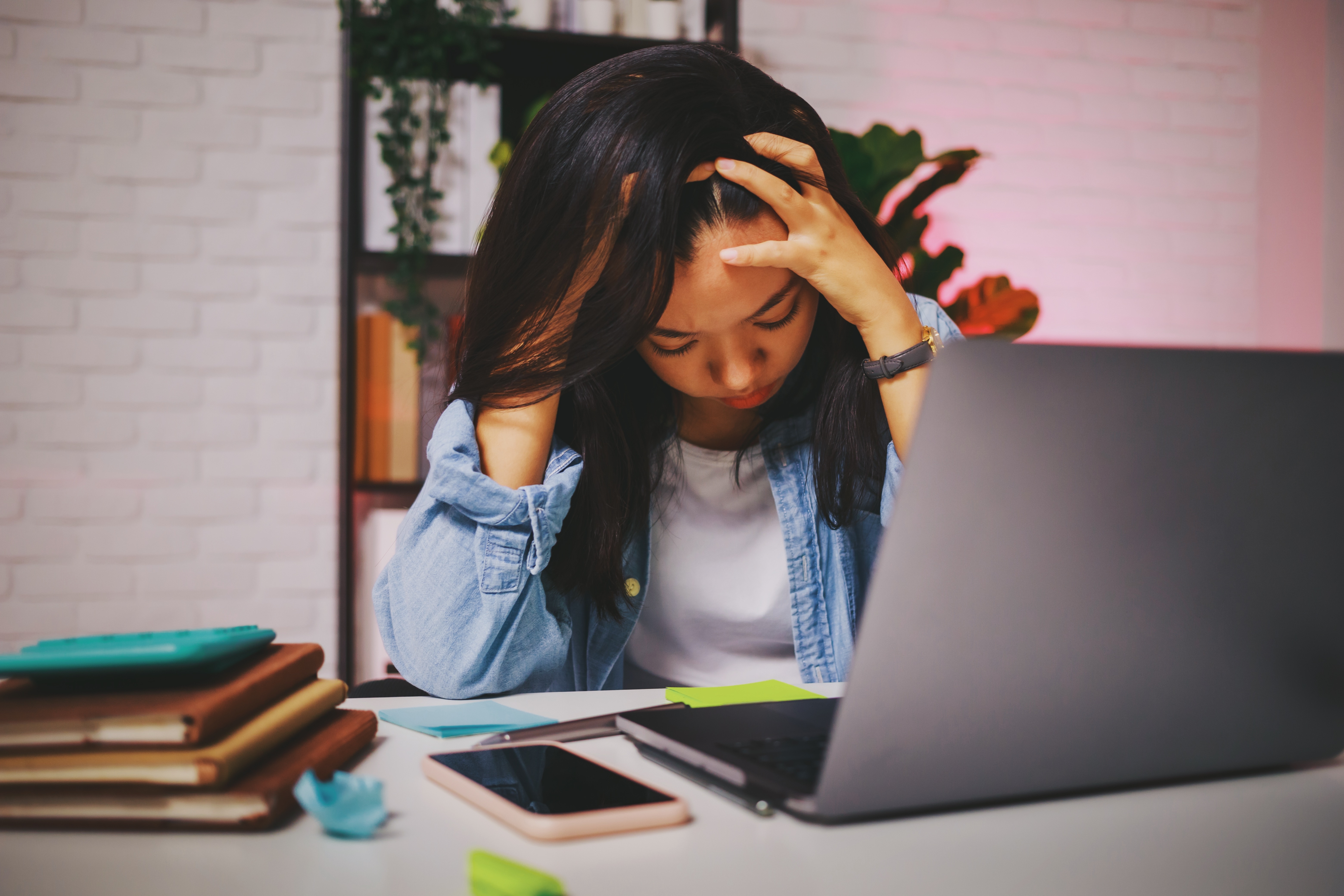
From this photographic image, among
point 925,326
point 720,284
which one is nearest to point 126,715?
point 720,284

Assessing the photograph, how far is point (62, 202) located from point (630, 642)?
1853 millimetres

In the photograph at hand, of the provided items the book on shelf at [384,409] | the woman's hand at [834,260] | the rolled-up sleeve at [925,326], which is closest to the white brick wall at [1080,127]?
the book on shelf at [384,409]

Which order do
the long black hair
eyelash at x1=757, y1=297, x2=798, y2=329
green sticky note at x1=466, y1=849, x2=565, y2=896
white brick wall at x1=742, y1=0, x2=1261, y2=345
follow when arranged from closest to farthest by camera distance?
1. green sticky note at x1=466, y1=849, x2=565, y2=896
2. the long black hair
3. eyelash at x1=757, y1=297, x2=798, y2=329
4. white brick wall at x1=742, y1=0, x2=1261, y2=345

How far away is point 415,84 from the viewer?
2088 millimetres

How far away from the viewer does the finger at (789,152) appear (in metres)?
0.92

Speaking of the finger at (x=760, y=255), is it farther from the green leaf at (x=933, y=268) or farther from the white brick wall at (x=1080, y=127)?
the white brick wall at (x=1080, y=127)

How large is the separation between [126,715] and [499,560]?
46 cm

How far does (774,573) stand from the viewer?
117 cm

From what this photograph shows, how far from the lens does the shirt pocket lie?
0.89 metres

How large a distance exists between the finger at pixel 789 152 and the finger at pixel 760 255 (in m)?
0.10

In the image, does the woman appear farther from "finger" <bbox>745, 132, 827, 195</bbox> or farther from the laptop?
the laptop

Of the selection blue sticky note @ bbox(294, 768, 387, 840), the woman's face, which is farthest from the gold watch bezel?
blue sticky note @ bbox(294, 768, 387, 840)

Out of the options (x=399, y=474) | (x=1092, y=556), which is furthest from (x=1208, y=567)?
(x=399, y=474)

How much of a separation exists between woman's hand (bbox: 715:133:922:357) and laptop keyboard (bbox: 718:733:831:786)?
456mm
